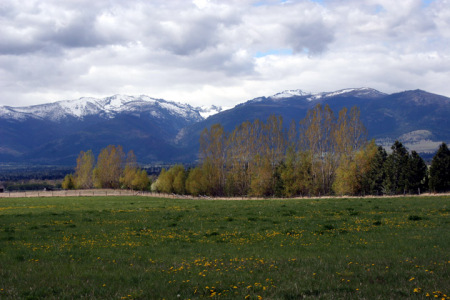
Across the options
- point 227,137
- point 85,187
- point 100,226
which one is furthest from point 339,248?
point 85,187

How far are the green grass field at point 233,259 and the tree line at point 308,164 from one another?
5954 cm

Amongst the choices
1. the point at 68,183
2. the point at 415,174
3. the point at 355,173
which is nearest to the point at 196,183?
the point at 355,173

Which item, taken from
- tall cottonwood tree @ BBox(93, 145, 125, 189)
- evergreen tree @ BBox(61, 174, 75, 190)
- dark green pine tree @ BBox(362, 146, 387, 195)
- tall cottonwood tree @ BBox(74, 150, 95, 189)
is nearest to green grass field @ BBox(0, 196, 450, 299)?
dark green pine tree @ BBox(362, 146, 387, 195)

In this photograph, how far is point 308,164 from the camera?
99.1m

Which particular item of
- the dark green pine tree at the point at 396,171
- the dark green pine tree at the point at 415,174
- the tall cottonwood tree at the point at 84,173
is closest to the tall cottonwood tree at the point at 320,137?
the dark green pine tree at the point at 396,171

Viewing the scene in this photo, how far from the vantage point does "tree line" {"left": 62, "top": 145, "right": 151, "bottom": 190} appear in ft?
525

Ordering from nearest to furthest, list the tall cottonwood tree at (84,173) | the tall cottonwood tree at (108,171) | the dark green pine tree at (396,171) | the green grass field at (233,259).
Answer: the green grass field at (233,259), the dark green pine tree at (396,171), the tall cottonwood tree at (108,171), the tall cottonwood tree at (84,173)

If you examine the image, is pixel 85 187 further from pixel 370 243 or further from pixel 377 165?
pixel 370 243

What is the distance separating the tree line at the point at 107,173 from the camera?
525 feet

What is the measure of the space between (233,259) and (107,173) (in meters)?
159

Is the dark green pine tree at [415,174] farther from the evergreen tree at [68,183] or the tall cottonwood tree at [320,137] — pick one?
the evergreen tree at [68,183]

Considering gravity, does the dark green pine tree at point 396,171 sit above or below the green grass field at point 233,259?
above

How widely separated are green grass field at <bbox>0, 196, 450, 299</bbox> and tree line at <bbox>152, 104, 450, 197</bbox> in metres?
59.5

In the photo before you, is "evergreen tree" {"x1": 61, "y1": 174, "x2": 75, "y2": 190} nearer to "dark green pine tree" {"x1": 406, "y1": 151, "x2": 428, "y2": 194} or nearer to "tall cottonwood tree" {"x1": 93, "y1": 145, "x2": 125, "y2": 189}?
"tall cottonwood tree" {"x1": 93, "y1": 145, "x2": 125, "y2": 189}
